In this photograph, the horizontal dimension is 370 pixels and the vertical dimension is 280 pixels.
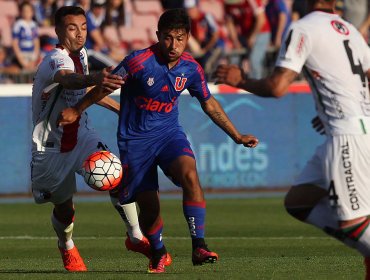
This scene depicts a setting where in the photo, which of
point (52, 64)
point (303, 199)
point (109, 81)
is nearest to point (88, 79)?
point (109, 81)

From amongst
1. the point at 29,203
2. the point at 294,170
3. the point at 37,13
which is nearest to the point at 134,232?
the point at 29,203

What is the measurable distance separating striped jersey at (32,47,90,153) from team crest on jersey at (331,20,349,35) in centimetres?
317

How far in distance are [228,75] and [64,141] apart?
3400 millimetres

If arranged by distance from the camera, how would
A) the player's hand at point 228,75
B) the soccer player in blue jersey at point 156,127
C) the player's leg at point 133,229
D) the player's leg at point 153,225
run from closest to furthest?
the player's hand at point 228,75 < the soccer player in blue jersey at point 156,127 < the player's leg at point 153,225 < the player's leg at point 133,229

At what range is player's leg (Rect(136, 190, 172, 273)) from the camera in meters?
9.81

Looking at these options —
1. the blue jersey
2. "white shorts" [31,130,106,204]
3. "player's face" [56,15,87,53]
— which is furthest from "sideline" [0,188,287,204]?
the blue jersey

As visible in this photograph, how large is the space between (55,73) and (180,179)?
59.6 inches

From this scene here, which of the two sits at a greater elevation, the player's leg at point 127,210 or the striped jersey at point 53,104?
the striped jersey at point 53,104

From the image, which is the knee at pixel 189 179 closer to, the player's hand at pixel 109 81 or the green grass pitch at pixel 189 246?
the green grass pitch at pixel 189 246

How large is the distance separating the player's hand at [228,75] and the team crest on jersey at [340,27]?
77 cm

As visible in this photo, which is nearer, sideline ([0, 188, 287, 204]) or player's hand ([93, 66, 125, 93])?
player's hand ([93, 66, 125, 93])

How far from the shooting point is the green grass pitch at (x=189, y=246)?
9.67 metres

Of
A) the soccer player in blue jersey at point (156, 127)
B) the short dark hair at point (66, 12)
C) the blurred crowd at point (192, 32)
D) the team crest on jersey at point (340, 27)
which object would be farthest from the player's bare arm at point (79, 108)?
the blurred crowd at point (192, 32)

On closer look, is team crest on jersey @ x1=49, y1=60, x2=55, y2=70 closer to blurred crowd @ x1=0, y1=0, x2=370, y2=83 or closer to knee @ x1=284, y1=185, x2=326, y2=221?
knee @ x1=284, y1=185, x2=326, y2=221
